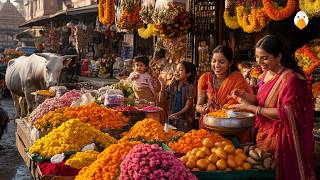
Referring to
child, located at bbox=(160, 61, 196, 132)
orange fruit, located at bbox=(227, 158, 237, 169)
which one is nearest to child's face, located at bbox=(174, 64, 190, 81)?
child, located at bbox=(160, 61, 196, 132)

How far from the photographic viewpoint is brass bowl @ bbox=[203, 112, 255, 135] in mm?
4086

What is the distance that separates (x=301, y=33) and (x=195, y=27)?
2268 millimetres

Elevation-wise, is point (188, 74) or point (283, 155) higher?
point (188, 74)

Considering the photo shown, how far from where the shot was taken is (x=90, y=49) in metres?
23.5

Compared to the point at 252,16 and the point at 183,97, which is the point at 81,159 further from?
the point at 252,16

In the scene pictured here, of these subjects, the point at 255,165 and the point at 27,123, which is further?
the point at 27,123

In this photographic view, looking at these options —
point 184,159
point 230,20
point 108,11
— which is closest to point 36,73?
point 108,11

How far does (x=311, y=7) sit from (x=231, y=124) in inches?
121

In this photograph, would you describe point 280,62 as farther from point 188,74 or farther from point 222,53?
point 188,74

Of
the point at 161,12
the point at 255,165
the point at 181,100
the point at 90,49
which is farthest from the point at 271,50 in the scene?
the point at 90,49

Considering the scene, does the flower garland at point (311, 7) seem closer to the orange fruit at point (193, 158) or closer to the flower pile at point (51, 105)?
the orange fruit at point (193, 158)

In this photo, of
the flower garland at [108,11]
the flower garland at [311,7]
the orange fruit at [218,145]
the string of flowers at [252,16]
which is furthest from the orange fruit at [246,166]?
the flower garland at [108,11]

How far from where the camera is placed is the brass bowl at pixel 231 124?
409cm

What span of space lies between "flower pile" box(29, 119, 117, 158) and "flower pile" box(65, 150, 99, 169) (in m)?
0.29
